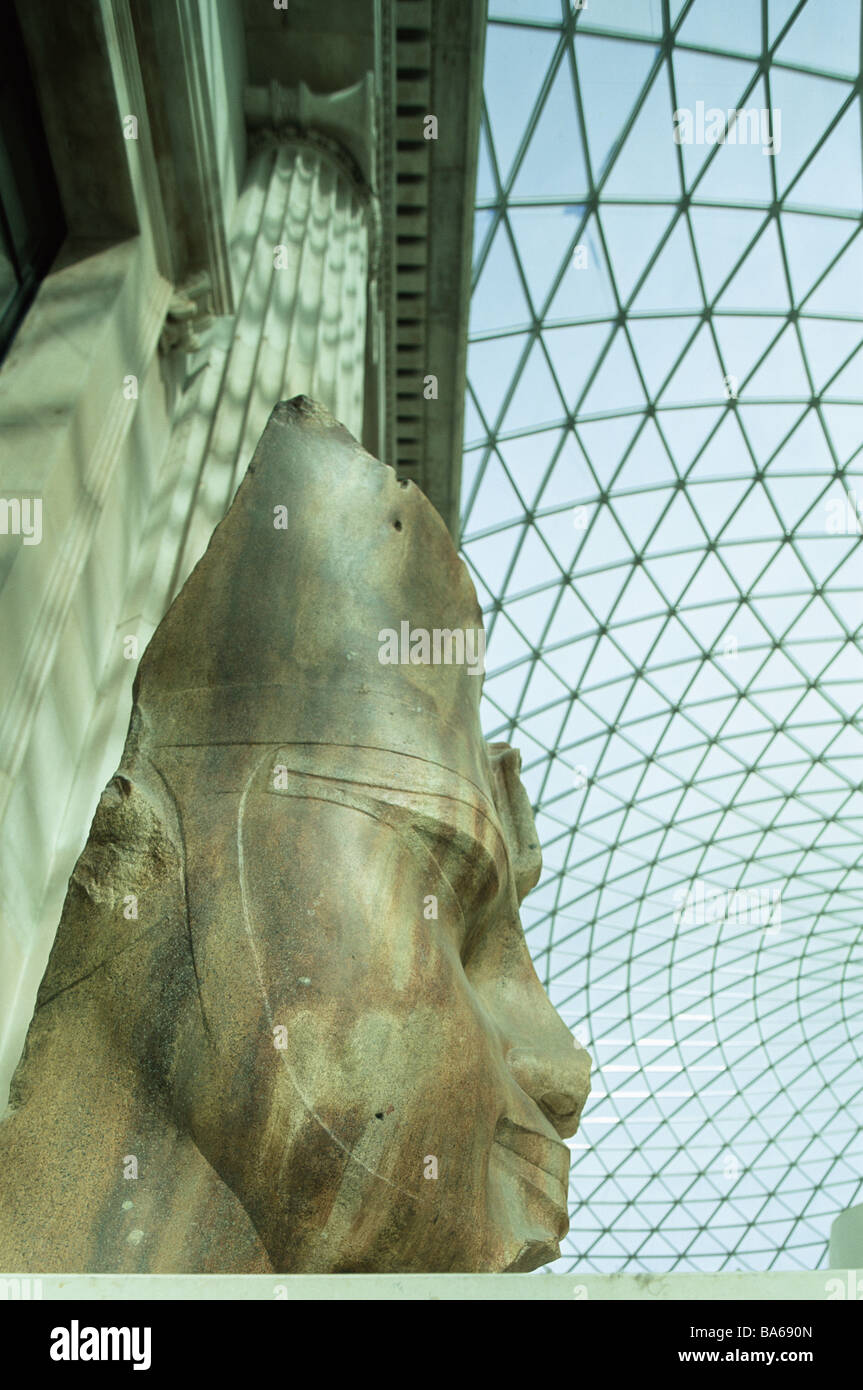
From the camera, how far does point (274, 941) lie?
338 centimetres

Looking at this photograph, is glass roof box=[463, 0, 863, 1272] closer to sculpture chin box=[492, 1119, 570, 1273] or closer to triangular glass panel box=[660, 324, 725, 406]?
triangular glass panel box=[660, 324, 725, 406]

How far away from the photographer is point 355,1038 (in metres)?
3.27

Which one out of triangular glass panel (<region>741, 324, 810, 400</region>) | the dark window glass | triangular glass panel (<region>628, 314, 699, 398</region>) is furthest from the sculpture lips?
triangular glass panel (<region>741, 324, 810, 400</region>)

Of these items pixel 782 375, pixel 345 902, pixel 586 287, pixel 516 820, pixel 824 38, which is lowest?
pixel 345 902

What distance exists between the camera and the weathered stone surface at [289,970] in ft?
10.5

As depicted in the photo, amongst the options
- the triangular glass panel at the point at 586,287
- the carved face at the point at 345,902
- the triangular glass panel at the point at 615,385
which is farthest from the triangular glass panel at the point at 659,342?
the carved face at the point at 345,902

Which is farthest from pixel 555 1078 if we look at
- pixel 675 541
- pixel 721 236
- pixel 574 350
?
pixel 675 541

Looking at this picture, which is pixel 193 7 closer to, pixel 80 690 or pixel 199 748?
pixel 80 690

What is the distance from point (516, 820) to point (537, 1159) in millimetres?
1677

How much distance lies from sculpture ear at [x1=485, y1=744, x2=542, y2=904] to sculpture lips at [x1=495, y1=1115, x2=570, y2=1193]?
1.30 meters

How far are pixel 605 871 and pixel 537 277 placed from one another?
63.1 ft

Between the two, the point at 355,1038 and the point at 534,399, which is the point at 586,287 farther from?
the point at 355,1038

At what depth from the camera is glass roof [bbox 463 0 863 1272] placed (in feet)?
55.9

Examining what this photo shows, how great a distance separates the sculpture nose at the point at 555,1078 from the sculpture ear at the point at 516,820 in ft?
2.87
